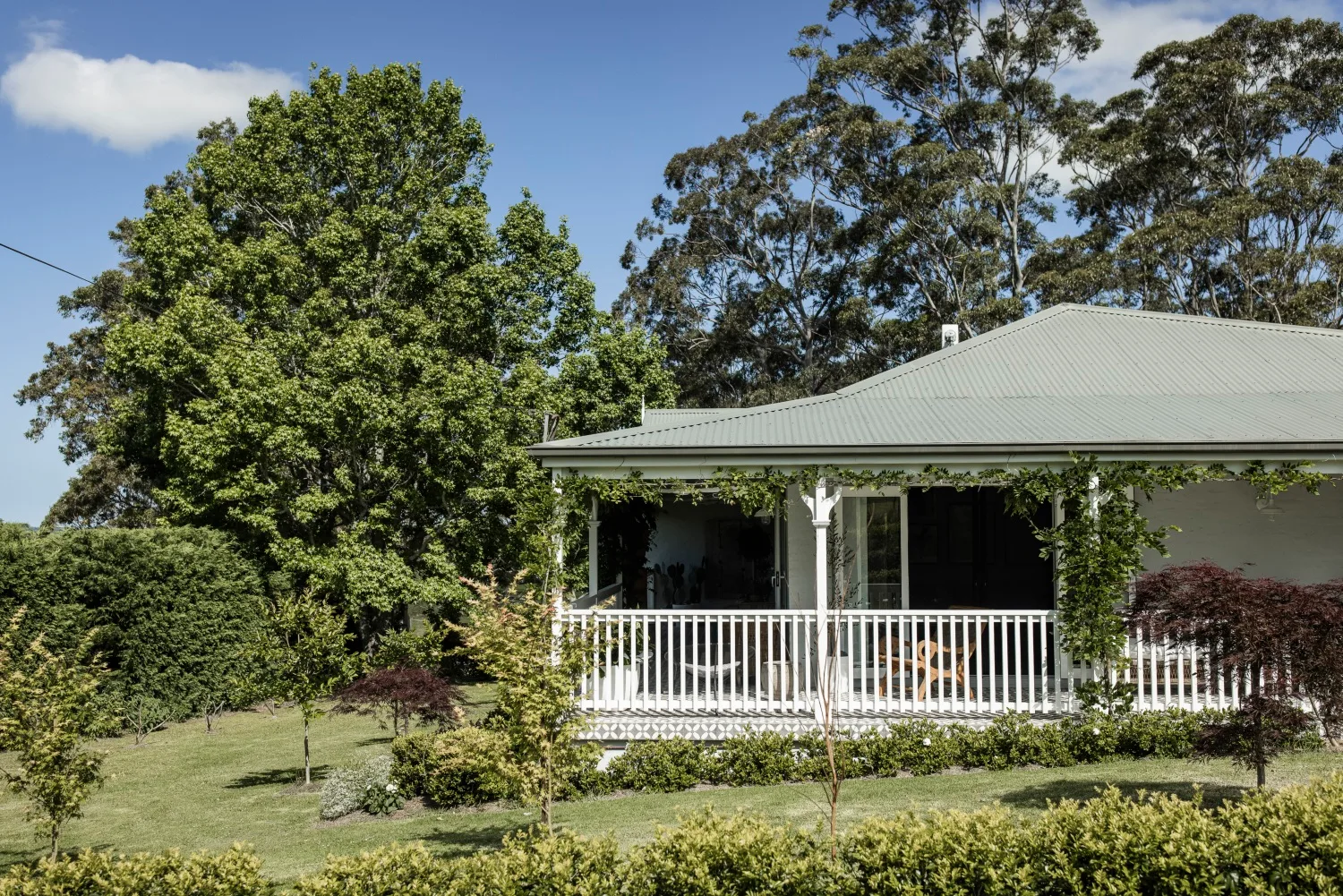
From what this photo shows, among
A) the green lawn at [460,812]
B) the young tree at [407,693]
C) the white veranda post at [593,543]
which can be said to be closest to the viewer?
the green lawn at [460,812]

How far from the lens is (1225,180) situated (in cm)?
3228

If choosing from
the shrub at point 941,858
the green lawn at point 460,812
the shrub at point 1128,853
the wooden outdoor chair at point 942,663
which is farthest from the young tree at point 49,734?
the wooden outdoor chair at point 942,663

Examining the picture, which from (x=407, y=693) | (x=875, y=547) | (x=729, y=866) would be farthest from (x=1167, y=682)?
(x=407, y=693)

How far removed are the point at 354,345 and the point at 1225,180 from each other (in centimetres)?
2722

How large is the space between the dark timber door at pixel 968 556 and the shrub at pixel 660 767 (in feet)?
17.6

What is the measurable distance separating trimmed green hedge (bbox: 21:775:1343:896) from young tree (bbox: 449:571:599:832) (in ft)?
3.38

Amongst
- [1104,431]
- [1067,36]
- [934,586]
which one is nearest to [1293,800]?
[1104,431]

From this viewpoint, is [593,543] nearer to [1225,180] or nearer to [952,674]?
[952,674]

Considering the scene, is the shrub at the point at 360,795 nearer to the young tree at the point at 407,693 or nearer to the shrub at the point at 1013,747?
the young tree at the point at 407,693

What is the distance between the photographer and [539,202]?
76.4 feet

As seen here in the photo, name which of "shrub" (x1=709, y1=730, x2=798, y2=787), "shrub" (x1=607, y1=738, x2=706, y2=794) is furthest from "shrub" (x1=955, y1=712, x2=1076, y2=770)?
"shrub" (x1=607, y1=738, x2=706, y2=794)

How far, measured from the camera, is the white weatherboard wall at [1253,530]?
13.1 m

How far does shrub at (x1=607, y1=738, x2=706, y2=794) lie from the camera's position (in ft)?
35.0

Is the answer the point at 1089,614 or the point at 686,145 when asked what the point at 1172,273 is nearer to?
the point at 686,145
